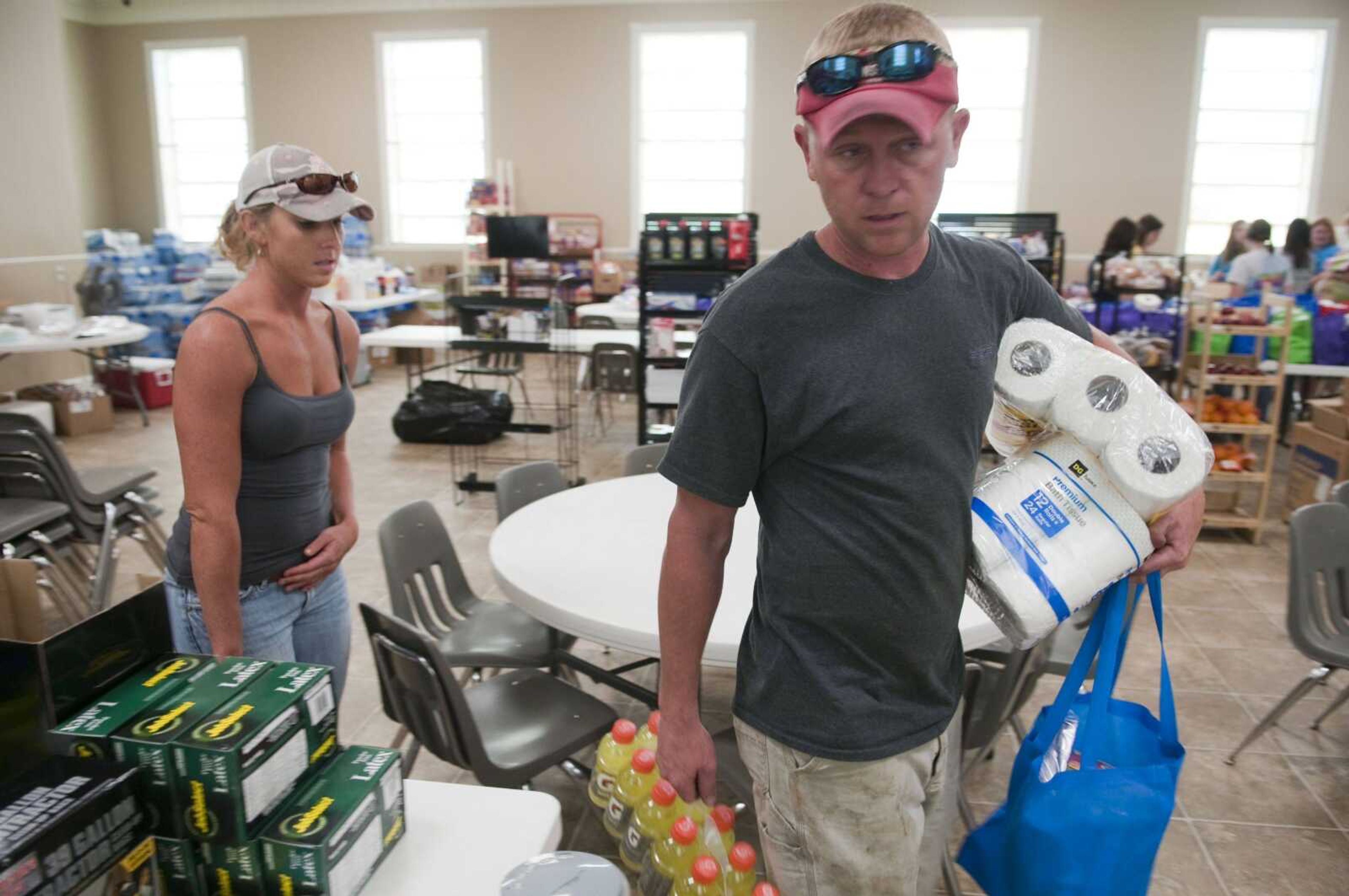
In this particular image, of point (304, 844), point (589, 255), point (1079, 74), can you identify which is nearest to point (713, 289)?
point (304, 844)

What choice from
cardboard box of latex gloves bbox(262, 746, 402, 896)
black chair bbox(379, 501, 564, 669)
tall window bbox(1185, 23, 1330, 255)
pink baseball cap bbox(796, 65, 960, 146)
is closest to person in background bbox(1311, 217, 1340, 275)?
tall window bbox(1185, 23, 1330, 255)

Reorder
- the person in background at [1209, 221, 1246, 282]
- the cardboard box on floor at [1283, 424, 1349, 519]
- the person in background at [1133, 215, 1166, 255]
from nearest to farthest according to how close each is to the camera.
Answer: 1. the cardboard box on floor at [1283, 424, 1349, 519]
2. the person in background at [1209, 221, 1246, 282]
3. the person in background at [1133, 215, 1166, 255]

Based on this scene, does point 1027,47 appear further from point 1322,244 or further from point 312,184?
point 312,184

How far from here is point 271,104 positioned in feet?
38.8

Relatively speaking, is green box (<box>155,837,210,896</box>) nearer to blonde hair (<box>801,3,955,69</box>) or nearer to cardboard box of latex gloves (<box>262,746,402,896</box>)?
cardboard box of latex gloves (<box>262,746,402,896</box>)

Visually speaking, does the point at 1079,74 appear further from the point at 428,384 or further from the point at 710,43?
the point at 428,384

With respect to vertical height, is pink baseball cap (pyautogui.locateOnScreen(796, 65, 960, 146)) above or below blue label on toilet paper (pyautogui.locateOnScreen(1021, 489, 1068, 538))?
above

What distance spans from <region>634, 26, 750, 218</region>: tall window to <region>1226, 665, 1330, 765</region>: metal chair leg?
29.2ft

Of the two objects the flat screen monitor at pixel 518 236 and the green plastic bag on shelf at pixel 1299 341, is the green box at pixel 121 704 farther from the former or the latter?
Answer: the flat screen monitor at pixel 518 236

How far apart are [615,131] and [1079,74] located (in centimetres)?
530

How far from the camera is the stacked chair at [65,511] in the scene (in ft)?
10.9

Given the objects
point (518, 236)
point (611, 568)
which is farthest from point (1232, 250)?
point (611, 568)

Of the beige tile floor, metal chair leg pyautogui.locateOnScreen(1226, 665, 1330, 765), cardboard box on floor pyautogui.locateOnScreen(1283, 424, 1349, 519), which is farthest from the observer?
cardboard box on floor pyautogui.locateOnScreen(1283, 424, 1349, 519)

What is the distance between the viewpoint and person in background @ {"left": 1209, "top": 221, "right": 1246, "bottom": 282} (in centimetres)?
847
